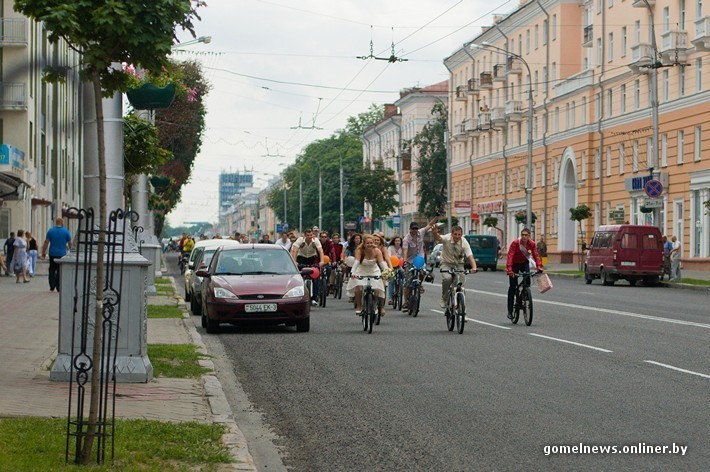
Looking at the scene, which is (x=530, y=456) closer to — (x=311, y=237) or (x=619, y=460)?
(x=619, y=460)

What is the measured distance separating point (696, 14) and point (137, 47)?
168 ft

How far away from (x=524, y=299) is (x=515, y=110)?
64.1 m

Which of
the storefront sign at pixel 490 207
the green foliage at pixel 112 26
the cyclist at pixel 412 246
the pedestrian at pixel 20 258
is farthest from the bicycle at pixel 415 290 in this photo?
the storefront sign at pixel 490 207

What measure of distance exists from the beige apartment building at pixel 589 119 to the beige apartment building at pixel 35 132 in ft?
69.0

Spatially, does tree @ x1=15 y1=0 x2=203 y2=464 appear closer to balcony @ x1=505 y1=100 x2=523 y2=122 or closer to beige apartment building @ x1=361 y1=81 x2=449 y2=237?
balcony @ x1=505 y1=100 x2=523 y2=122

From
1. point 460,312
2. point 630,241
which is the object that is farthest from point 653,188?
point 460,312

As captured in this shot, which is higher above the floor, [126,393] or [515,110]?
[515,110]

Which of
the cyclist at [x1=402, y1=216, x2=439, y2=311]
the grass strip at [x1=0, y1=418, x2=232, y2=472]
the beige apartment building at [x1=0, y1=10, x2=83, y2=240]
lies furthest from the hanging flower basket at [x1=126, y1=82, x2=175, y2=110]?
the cyclist at [x1=402, y1=216, x2=439, y2=311]

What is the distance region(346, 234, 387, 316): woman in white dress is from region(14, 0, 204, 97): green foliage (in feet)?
42.6

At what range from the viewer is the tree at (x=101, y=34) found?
7047mm

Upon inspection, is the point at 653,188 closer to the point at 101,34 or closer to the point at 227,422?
the point at 227,422

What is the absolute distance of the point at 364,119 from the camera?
14938cm

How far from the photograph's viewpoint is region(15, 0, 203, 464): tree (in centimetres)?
705

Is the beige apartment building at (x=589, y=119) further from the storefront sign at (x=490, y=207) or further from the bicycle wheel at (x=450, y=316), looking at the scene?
the bicycle wheel at (x=450, y=316)
